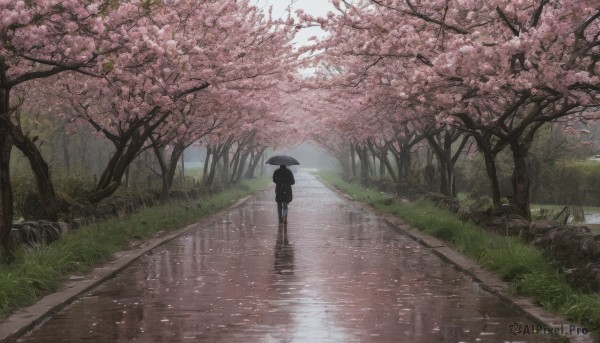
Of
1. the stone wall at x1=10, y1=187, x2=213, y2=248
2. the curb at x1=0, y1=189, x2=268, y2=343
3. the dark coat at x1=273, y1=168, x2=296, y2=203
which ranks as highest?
the dark coat at x1=273, y1=168, x2=296, y2=203

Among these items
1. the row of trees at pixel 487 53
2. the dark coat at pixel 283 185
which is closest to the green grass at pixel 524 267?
the row of trees at pixel 487 53

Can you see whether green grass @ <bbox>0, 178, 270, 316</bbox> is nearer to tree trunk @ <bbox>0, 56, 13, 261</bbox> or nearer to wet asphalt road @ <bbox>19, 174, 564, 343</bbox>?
tree trunk @ <bbox>0, 56, 13, 261</bbox>

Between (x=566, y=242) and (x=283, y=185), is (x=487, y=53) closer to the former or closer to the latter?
(x=566, y=242)

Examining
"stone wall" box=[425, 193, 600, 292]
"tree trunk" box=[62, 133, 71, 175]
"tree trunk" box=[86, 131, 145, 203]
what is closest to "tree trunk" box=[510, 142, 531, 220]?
"stone wall" box=[425, 193, 600, 292]

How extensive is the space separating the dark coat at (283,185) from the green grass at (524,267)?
19.3ft

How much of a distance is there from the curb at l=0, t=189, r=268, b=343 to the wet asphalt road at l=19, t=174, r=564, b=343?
14 centimetres

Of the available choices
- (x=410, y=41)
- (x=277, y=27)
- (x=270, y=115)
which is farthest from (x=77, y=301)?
(x=270, y=115)

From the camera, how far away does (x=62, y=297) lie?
1121 cm

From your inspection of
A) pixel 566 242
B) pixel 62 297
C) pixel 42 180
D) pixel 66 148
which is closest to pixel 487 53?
pixel 566 242

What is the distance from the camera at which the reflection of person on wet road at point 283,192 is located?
26344 mm

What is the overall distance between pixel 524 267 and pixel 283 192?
1427cm

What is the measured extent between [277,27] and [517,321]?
1676 cm

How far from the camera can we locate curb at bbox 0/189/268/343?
29.8 ft

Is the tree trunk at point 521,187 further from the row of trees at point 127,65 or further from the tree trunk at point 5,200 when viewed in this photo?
the tree trunk at point 5,200
